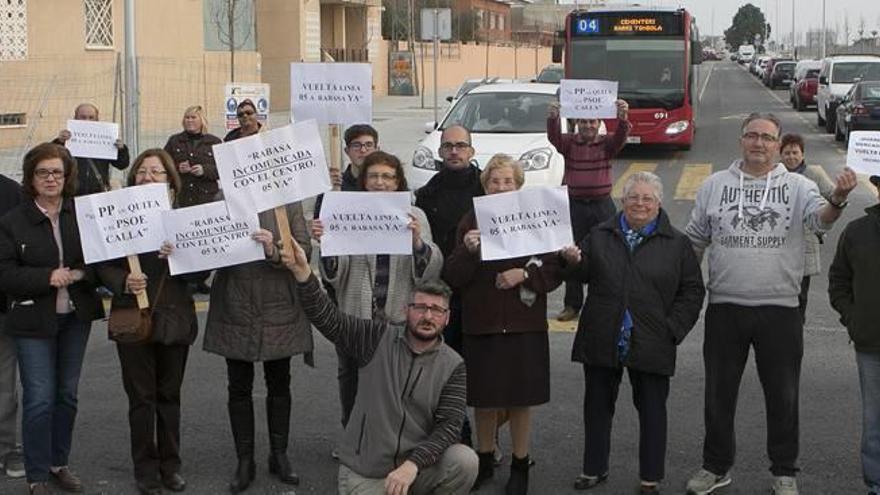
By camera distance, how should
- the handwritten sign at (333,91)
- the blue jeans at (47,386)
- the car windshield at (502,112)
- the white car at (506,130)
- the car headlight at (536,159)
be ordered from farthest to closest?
the car windshield at (502,112), the car headlight at (536,159), the white car at (506,130), the handwritten sign at (333,91), the blue jeans at (47,386)

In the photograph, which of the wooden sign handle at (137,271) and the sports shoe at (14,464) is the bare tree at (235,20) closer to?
the sports shoe at (14,464)

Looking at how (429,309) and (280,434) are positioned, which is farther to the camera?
(280,434)

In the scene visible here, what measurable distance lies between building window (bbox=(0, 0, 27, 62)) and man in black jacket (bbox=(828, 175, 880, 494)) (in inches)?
809

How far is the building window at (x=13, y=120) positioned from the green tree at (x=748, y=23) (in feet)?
519

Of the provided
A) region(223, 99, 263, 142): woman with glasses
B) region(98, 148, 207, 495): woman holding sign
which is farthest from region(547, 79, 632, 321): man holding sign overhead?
region(98, 148, 207, 495): woman holding sign

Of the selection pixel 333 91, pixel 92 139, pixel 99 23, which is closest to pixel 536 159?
pixel 92 139

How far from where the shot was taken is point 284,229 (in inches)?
225

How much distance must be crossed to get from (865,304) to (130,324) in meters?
3.63

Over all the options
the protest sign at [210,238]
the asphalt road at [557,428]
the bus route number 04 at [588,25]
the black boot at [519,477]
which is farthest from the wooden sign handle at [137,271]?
the bus route number 04 at [588,25]

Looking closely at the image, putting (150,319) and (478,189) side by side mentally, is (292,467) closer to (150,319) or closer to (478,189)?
(150,319)

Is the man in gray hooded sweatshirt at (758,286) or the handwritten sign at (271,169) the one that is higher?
the handwritten sign at (271,169)

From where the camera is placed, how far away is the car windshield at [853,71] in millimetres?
31328

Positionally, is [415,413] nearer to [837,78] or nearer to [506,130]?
[506,130]

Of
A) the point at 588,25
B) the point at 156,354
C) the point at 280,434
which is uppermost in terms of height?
the point at 588,25
